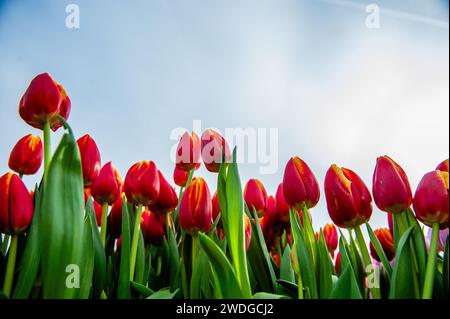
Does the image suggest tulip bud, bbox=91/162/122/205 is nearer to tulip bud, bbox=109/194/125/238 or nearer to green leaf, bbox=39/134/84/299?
tulip bud, bbox=109/194/125/238

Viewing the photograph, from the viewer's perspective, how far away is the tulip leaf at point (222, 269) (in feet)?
1.59

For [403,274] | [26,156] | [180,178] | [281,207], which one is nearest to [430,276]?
[403,274]

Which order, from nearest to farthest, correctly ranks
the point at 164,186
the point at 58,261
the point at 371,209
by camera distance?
the point at 58,261 → the point at 371,209 → the point at 164,186

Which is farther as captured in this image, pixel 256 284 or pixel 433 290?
pixel 256 284

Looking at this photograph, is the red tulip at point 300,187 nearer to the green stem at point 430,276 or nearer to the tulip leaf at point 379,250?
the tulip leaf at point 379,250

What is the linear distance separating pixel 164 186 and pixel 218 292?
299 millimetres

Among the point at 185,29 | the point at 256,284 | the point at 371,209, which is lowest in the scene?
the point at 256,284

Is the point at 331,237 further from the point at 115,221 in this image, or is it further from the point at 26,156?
the point at 26,156

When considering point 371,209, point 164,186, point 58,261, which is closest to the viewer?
point 58,261

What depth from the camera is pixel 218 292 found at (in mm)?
524

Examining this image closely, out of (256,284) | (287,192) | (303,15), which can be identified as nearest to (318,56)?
(303,15)

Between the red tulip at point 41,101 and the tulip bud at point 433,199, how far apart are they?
1.82ft

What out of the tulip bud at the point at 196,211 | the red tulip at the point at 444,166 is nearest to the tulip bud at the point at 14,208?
the tulip bud at the point at 196,211

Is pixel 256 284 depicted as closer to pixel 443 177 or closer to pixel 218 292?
pixel 218 292
